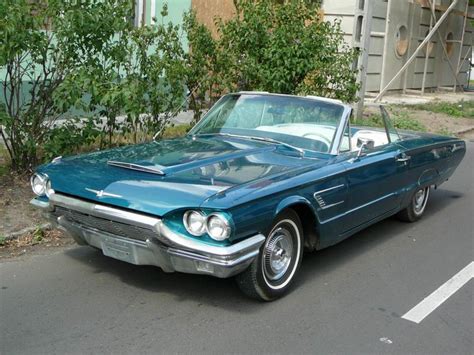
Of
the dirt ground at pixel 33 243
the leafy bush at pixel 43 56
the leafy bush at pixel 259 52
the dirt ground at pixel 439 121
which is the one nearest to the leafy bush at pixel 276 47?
the leafy bush at pixel 259 52

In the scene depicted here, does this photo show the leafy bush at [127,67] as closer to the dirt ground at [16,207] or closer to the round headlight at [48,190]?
the dirt ground at [16,207]

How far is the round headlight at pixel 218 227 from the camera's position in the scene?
151 inches

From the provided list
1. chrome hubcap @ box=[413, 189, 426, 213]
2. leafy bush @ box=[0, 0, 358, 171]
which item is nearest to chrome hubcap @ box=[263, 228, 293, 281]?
chrome hubcap @ box=[413, 189, 426, 213]

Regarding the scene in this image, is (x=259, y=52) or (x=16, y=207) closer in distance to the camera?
(x=16, y=207)

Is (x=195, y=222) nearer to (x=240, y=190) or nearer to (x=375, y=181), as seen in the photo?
(x=240, y=190)

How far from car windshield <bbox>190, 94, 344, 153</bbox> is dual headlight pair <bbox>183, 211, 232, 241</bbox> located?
1.68 m

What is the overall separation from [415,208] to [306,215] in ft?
8.43

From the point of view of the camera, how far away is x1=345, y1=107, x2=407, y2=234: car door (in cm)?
514

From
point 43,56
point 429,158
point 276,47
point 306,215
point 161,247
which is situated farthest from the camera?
point 276,47

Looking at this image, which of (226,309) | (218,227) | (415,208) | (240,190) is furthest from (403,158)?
(218,227)

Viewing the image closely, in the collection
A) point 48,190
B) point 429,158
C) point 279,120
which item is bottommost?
point 48,190

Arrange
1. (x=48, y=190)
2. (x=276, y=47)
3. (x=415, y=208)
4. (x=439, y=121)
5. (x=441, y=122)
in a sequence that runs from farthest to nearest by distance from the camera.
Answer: (x=439, y=121), (x=441, y=122), (x=276, y=47), (x=415, y=208), (x=48, y=190)

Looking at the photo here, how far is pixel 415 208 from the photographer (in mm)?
6824

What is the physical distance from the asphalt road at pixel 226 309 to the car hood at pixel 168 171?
764mm
